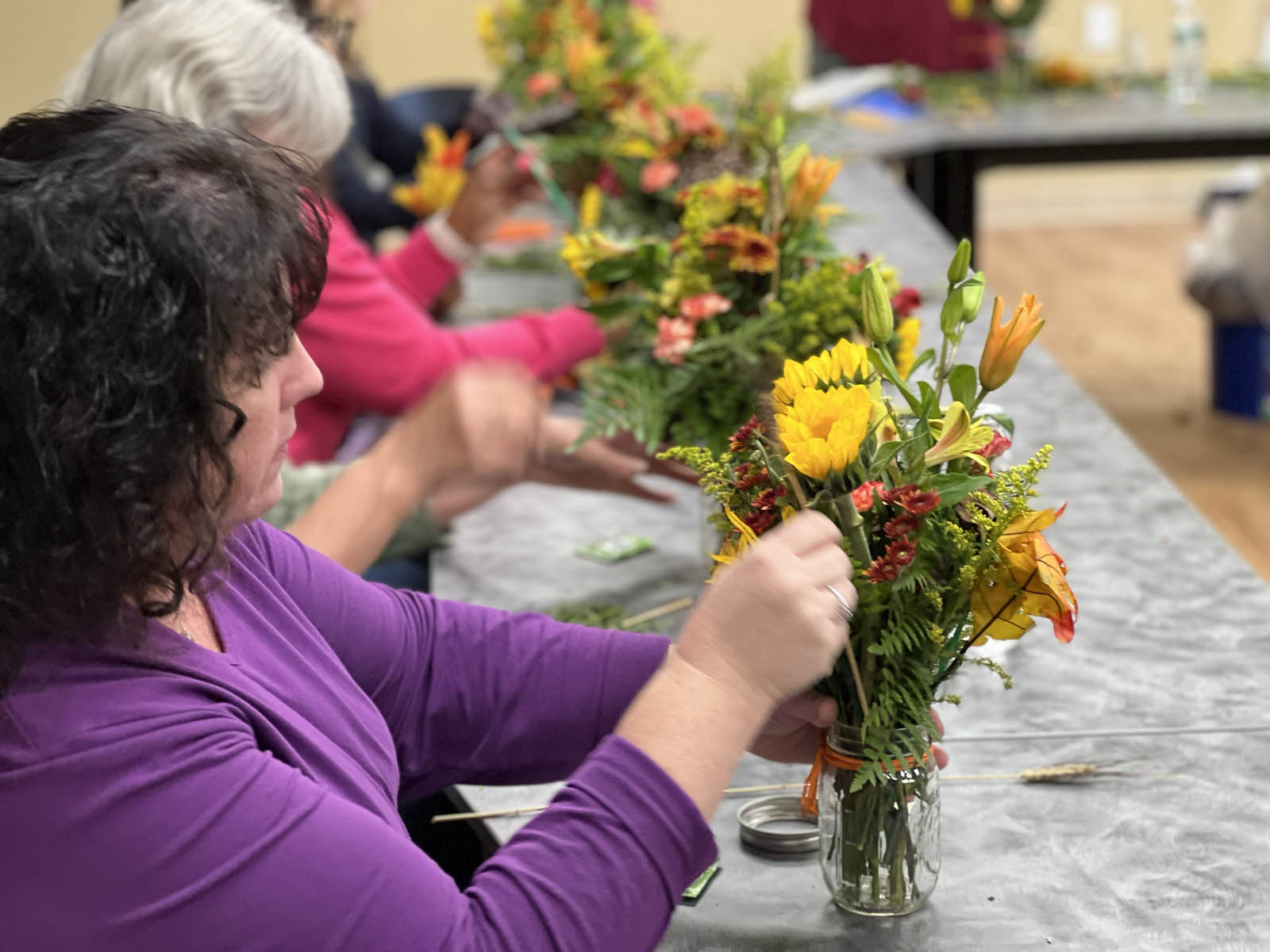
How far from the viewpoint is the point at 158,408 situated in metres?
0.84

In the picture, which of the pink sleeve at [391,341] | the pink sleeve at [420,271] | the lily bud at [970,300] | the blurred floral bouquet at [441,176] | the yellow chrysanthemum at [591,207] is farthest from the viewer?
the blurred floral bouquet at [441,176]

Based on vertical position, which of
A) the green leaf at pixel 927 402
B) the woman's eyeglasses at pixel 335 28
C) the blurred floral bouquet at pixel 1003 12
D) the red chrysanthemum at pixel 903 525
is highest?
Answer: the woman's eyeglasses at pixel 335 28

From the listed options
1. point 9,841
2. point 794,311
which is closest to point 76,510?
point 9,841

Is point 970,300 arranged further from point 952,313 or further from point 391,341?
point 391,341

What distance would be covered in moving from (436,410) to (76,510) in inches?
28.3

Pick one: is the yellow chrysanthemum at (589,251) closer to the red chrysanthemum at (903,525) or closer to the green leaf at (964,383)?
the green leaf at (964,383)

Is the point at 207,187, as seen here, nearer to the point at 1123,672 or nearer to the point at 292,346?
the point at 292,346

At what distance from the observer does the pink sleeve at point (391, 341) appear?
226cm

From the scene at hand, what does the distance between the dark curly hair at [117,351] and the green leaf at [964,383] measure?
493mm

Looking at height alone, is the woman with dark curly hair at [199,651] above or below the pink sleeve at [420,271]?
above

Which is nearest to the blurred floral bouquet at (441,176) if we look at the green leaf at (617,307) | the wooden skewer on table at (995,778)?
the green leaf at (617,307)

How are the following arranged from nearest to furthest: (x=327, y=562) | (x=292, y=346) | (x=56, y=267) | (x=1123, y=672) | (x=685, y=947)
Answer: (x=56, y=267) → (x=292, y=346) → (x=685, y=947) → (x=327, y=562) → (x=1123, y=672)

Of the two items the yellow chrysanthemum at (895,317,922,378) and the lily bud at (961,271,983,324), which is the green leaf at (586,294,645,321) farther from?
the lily bud at (961,271,983,324)

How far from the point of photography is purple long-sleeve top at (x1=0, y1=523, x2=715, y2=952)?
821 mm
